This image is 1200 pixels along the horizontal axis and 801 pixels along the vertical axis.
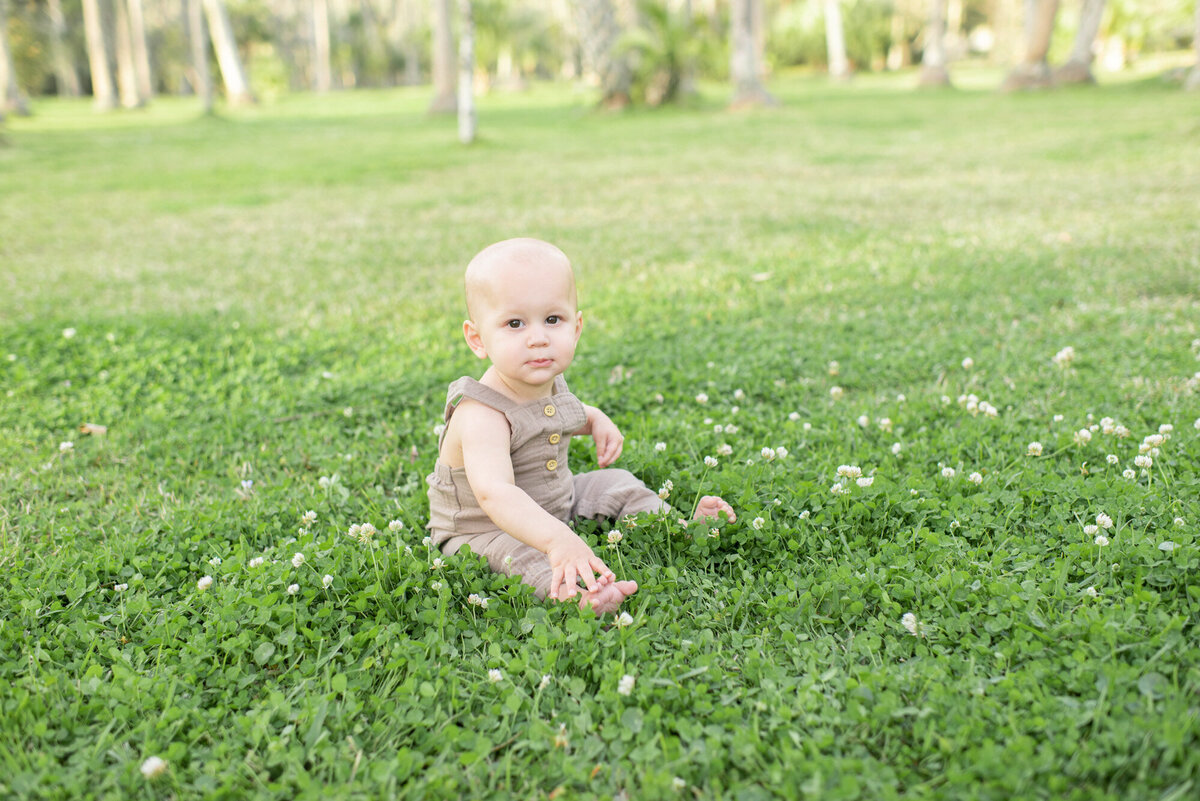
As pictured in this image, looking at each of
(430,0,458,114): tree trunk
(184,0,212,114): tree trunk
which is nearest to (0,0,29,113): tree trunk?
(184,0,212,114): tree trunk

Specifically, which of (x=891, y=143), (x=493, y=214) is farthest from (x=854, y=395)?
(x=891, y=143)

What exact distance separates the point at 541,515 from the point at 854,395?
2.53 meters

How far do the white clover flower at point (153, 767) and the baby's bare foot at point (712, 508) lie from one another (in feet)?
6.37

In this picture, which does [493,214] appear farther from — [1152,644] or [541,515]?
[1152,644]

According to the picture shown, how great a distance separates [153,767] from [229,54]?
38.5 m

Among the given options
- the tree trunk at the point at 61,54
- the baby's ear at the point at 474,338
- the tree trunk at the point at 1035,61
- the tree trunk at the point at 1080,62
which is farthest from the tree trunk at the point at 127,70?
the baby's ear at the point at 474,338

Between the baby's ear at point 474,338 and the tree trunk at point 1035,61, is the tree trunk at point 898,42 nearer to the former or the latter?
the tree trunk at point 1035,61

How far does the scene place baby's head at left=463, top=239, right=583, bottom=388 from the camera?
292 centimetres

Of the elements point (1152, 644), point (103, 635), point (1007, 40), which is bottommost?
point (103, 635)

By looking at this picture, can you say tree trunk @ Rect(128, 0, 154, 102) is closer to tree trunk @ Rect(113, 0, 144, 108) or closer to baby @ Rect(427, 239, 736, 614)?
tree trunk @ Rect(113, 0, 144, 108)

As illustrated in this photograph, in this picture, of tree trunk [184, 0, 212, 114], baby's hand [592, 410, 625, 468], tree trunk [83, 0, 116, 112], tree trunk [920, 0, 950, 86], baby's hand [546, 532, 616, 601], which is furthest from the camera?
tree trunk [83, 0, 116, 112]

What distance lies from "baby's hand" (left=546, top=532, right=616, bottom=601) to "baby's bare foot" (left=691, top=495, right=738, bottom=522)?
658 mm

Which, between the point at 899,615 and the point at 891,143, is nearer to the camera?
the point at 899,615

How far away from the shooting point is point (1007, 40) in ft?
179
